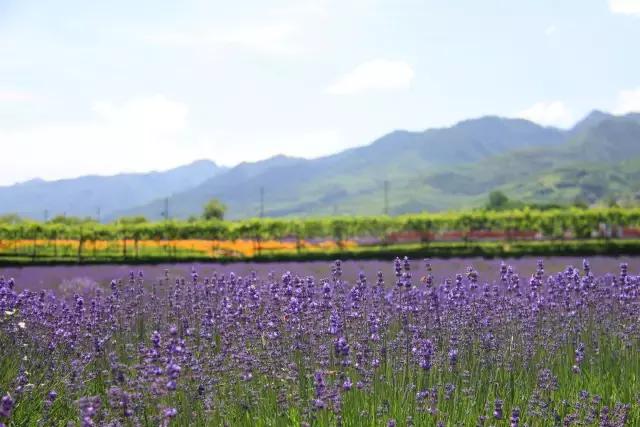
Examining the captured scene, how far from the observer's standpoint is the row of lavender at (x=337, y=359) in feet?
20.6

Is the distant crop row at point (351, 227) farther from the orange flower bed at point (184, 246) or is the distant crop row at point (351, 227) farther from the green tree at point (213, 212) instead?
the green tree at point (213, 212)

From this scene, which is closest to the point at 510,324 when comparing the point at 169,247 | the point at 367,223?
the point at 169,247

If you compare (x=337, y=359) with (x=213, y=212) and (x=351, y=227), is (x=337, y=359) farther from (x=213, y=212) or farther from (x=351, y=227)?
(x=213, y=212)

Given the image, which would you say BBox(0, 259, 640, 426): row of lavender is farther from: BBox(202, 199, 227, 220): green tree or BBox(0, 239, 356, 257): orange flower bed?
BBox(202, 199, 227, 220): green tree

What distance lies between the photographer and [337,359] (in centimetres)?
697

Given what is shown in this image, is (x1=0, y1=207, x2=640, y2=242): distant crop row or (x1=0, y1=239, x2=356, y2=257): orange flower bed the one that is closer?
(x1=0, y1=239, x2=356, y2=257): orange flower bed

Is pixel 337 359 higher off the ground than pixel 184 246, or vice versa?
pixel 184 246

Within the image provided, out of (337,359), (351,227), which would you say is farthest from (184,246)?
(337,359)

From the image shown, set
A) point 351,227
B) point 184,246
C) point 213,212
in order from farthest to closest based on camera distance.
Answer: point 213,212
point 351,227
point 184,246

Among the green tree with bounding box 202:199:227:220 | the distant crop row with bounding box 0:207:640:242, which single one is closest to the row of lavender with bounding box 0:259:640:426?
the distant crop row with bounding box 0:207:640:242

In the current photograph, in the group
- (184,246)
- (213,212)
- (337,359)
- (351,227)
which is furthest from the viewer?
(213,212)

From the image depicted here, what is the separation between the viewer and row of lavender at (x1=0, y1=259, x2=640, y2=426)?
6.29 metres

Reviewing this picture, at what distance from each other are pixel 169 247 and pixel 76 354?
34828 mm

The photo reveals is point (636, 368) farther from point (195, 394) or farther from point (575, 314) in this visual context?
point (195, 394)
